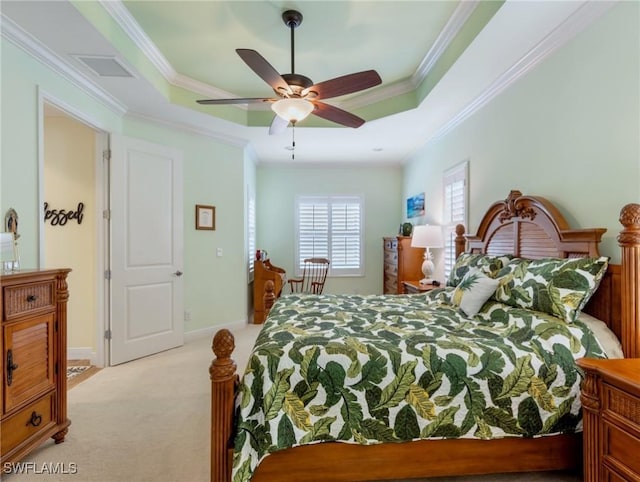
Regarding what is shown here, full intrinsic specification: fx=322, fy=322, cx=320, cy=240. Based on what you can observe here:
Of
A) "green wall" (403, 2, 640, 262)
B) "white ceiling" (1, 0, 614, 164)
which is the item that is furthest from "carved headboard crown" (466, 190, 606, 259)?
"white ceiling" (1, 0, 614, 164)

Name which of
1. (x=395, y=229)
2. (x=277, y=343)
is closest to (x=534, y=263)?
(x=277, y=343)

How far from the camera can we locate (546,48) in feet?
7.43

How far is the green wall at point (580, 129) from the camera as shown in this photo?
1.77m

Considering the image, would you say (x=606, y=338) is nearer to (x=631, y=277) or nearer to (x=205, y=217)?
(x=631, y=277)

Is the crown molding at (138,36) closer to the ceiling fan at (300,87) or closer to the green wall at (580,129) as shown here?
the ceiling fan at (300,87)

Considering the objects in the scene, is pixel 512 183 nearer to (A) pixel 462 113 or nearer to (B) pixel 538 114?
(B) pixel 538 114

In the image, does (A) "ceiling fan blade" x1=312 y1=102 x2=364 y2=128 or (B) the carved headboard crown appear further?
(A) "ceiling fan blade" x1=312 y1=102 x2=364 y2=128

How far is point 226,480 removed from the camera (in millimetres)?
1460

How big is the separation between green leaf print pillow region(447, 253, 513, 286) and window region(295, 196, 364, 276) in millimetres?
3092

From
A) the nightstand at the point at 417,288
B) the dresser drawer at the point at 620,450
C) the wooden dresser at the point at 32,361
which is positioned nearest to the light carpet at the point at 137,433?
the wooden dresser at the point at 32,361

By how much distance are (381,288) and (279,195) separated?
255cm

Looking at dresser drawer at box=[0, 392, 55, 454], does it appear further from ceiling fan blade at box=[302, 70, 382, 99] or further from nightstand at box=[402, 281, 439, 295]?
nightstand at box=[402, 281, 439, 295]

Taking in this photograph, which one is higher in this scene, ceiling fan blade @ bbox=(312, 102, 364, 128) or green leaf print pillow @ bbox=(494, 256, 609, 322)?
ceiling fan blade @ bbox=(312, 102, 364, 128)

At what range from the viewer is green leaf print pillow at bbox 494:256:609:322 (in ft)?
5.69
